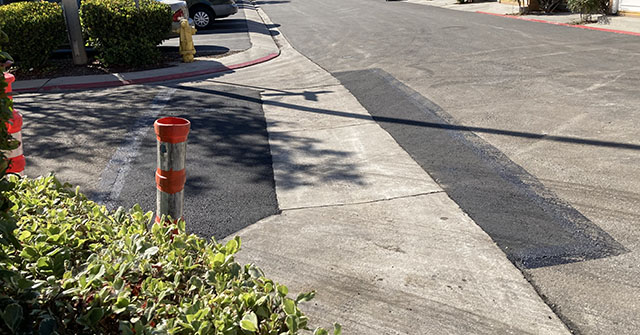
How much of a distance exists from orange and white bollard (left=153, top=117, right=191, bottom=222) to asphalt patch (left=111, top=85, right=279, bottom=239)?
1628 millimetres

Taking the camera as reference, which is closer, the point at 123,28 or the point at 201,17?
the point at 123,28

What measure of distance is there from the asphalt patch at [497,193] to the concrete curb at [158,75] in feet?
19.3

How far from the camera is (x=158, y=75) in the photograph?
13719 millimetres

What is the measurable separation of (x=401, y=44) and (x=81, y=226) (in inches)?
595

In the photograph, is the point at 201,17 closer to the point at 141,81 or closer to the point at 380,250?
the point at 141,81

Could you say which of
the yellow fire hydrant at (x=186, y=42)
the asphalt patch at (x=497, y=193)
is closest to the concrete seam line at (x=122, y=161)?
the asphalt patch at (x=497, y=193)

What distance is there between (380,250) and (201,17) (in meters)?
20.6

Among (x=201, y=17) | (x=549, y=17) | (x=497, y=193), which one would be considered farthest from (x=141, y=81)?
(x=549, y=17)

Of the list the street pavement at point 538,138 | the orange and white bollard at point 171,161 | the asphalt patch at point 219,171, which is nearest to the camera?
the orange and white bollard at point 171,161

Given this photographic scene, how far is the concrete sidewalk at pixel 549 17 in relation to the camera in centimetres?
1945

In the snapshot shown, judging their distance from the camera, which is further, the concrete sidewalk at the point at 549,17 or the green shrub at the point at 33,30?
the concrete sidewalk at the point at 549,17

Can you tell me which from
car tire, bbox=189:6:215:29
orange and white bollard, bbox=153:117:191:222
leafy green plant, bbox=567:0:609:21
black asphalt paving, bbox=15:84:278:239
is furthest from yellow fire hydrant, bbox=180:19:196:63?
leafy green plant, bbox=567:0:609:21

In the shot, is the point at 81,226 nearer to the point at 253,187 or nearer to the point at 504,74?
the point at 253,187

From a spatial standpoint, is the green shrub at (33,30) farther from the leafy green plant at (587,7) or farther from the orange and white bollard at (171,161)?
the leafy green plant at (587,7)
